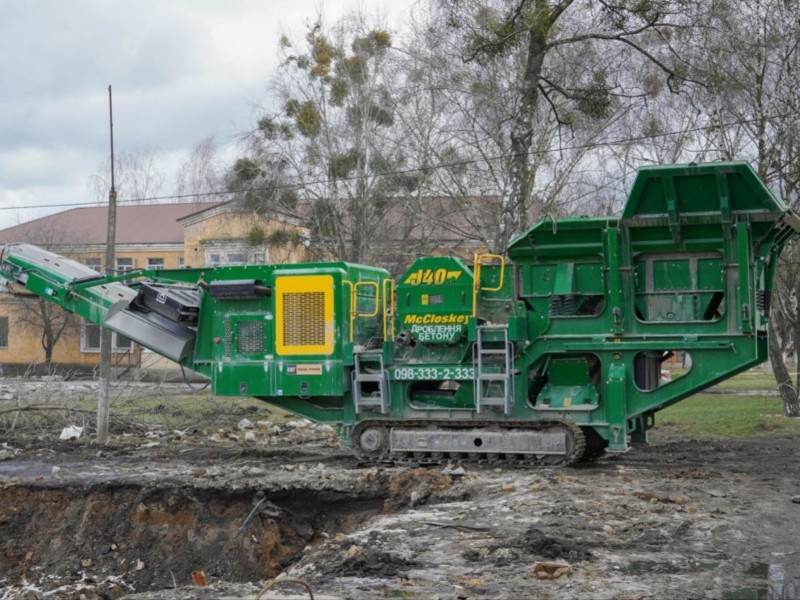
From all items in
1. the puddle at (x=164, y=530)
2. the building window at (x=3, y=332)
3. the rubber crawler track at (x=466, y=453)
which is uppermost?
the building window at (x=3, y=332)

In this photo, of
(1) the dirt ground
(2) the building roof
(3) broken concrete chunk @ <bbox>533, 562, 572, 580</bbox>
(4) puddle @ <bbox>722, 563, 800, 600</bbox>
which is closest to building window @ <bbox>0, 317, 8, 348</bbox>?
(2) the building roof

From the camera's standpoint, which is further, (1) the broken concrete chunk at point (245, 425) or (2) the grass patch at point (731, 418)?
(1) the broken concrete chunk at point (245, 425)

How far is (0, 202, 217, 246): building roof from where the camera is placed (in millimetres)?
44906

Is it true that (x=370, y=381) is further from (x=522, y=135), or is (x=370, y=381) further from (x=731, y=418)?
(x=731, y=418)

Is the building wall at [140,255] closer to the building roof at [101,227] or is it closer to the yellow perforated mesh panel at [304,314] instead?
the building roof at [101,227]

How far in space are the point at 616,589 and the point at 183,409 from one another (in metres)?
15.9

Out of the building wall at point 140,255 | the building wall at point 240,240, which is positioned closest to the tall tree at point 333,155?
the building wall at point 240,240

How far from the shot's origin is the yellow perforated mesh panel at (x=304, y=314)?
45.6 ft

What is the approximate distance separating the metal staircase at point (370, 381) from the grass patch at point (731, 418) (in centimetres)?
670

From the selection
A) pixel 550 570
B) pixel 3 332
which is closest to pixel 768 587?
pixel 550 570

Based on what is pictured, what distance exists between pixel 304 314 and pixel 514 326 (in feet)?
9.60

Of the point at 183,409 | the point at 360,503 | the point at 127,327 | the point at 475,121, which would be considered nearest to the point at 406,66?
Answer: the point at 475,121

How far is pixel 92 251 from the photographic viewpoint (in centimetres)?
4488

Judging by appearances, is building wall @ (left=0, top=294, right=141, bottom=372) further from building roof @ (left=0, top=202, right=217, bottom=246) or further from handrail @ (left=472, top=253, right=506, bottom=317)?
handrail @ (left=472, top=253, right=506, bottom=317)
